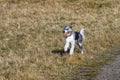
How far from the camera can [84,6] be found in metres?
34.3

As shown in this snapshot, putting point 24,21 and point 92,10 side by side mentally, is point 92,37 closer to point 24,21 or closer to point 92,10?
point 24,21

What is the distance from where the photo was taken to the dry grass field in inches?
528

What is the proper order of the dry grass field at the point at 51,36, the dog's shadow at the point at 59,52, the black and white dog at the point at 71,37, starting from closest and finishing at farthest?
1. the dry grass field at the point at 51,36
2. the black and white dog at the point at 71,37
3. the dog's shadow at the point at 59,52

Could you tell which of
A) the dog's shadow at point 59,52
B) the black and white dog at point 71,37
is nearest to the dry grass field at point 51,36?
the dog's shadow at point 59,52

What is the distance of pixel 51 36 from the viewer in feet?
67.2

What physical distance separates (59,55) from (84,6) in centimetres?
1926

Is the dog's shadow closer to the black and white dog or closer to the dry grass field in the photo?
the dry grass field

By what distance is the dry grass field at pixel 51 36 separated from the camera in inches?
528

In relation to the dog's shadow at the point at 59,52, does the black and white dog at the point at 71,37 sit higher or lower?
higher

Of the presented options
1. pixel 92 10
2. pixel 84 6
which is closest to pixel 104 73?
pixel 92 10

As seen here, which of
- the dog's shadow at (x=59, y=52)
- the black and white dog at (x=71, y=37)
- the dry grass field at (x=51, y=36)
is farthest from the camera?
the dog's shadow at (x=59, y=52)

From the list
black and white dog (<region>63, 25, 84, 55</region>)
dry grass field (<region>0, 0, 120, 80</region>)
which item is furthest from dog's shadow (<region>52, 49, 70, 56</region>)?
black and white dog (<region>63, 25, 84, 55</region>)

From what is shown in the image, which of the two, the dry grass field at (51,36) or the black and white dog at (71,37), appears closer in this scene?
the dry grass field at (51,36)

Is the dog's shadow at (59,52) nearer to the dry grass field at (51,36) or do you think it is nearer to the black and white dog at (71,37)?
the dry grass field at (51,36)
